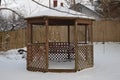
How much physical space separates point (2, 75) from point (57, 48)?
4.68 m

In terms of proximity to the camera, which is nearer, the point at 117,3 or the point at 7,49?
the point at 7,49

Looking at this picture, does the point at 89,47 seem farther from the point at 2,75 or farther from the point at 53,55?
the point at 2,75

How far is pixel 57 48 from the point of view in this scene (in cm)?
1609

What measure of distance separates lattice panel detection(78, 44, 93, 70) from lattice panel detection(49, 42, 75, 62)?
1874 millimetres

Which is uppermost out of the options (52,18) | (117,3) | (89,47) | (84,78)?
(117,3)

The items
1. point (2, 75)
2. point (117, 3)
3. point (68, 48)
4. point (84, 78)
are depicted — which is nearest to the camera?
point (84, 78)

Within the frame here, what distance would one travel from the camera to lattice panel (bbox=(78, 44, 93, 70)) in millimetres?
13484

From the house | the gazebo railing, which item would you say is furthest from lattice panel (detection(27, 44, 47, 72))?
the house

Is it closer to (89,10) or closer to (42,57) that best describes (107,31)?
(42,57)

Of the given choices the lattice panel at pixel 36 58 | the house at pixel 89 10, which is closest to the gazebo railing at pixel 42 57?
the lattice panel at pixel 36 58

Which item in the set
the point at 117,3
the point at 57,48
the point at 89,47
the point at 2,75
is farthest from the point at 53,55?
the point at 117,3

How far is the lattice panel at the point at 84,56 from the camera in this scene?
44.2 feet

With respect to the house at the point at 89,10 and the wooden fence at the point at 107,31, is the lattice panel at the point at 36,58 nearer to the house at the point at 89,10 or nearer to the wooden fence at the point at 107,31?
the wooden fence at the point at 107,31

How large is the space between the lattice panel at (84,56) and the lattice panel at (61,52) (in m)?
1.87
